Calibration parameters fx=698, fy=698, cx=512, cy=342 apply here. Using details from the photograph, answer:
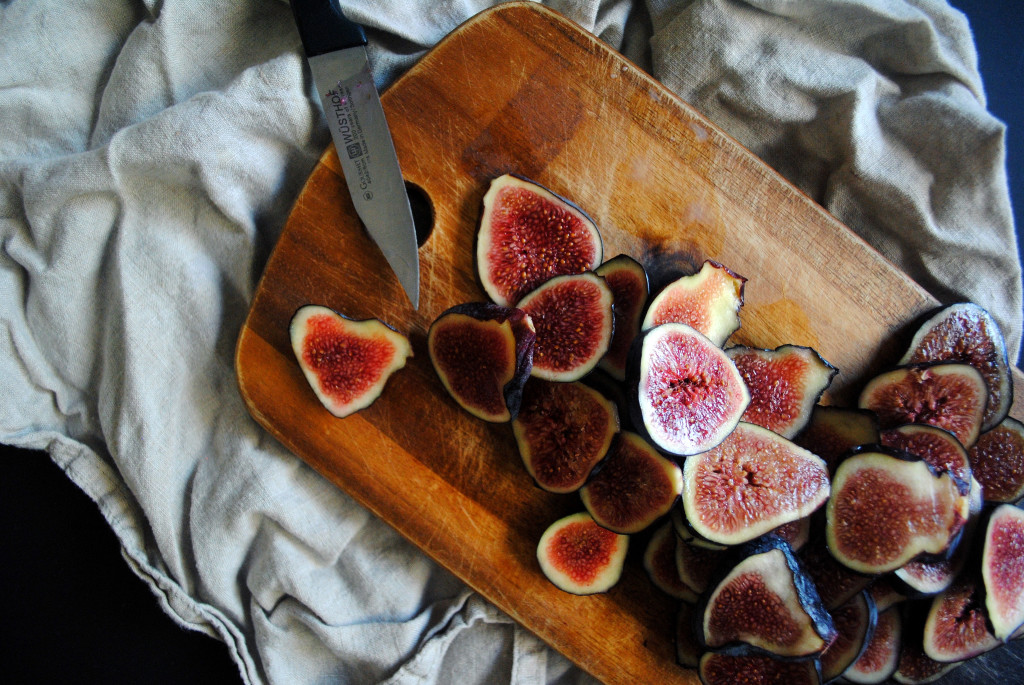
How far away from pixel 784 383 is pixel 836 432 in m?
0.21

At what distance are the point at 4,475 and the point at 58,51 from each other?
1.33 metres

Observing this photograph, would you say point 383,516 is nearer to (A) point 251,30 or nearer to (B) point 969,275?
(A) point 251,30

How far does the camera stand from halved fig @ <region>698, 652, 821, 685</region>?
1868 mm

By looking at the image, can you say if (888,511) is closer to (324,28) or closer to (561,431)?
(561,431)

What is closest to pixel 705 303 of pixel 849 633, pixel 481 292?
pixel 481 292

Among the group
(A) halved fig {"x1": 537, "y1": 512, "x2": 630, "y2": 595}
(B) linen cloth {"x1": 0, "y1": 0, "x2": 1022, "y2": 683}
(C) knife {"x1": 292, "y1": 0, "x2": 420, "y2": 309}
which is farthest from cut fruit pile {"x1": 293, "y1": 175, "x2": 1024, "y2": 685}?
Answer: (B) linen cloth {"x1": 0, "y1": 0, "x2": 1022, "y2": 683}

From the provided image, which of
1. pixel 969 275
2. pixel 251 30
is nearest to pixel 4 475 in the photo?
pixel 251 30

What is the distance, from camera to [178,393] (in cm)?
206

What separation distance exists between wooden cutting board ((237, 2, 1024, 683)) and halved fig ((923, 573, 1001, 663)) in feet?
2.17

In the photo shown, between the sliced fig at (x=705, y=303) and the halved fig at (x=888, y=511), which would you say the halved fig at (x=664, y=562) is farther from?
the sliced fig at (x=705, y=303)

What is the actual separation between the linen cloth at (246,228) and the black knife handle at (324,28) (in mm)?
162

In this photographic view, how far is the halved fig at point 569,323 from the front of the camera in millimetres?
1854

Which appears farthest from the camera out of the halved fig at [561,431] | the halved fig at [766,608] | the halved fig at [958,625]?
the halved fig at [958,625]

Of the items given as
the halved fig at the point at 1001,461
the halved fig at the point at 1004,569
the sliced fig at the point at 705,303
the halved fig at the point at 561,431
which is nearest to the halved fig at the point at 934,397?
the halved fig at the point at 1001,461
